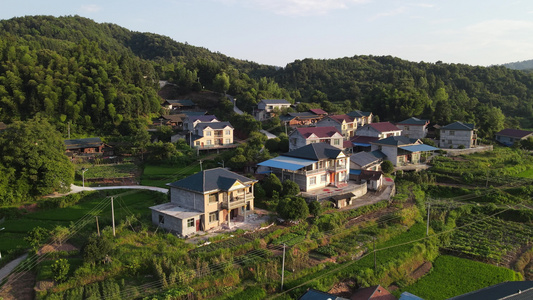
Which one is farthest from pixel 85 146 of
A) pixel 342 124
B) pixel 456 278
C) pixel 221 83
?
pixel 456 278

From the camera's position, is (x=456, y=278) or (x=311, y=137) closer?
(x=456, y=278)

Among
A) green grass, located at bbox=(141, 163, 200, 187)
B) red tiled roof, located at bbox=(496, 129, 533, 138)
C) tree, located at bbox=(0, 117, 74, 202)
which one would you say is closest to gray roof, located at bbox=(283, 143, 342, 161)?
green grass, located at bbox=(141, 163, 200, 187)

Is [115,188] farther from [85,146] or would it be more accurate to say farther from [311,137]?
[311,137]

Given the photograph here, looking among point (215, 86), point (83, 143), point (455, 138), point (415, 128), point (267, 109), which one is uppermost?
point (215, 86)

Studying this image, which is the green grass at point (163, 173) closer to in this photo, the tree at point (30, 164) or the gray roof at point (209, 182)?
the tree at point (30, 164)

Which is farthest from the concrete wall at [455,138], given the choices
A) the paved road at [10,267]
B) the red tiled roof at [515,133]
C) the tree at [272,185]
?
the paved road at [10,267]

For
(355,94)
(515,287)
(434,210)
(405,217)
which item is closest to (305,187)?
(405,217)

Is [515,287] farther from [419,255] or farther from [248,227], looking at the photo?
[248,227]

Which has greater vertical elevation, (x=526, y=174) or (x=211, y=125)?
(x=211, y=125)
